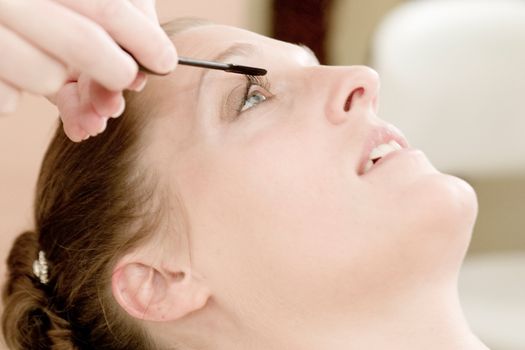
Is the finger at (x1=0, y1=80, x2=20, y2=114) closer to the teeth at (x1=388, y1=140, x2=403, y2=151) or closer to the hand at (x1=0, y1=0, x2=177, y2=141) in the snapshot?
the hand at (x1=0, y1=0, x2=177, y2=141)

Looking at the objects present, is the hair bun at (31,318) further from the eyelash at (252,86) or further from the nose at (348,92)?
the nose at (348,92)

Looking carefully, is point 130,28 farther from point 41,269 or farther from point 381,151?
point 41,269

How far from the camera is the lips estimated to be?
1145mm

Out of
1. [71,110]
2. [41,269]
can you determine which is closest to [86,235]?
[41,269]

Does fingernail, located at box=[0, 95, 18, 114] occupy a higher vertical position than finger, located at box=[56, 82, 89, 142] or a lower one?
higher

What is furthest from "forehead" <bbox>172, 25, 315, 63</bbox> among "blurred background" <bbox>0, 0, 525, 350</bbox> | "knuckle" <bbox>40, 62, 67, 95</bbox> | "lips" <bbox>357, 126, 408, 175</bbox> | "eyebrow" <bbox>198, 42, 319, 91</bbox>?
"blurred background" <bbox>0, 0, 525, 350</bbox>

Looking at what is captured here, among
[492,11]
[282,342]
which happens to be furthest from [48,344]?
[492,11]

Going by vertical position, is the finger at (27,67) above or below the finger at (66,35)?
below

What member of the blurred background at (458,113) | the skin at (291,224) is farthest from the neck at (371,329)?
the blurred background at (458,113)

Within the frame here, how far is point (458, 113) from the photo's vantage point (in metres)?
1.99

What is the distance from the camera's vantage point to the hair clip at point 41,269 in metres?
1.32

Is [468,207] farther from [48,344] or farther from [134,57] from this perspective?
[48,344]

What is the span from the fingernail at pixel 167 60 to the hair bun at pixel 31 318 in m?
0.59

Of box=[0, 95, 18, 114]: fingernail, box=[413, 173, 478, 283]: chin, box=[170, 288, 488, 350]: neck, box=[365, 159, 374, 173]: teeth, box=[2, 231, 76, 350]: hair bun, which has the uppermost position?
box=[0, 95, 18, 114]: fingernail
